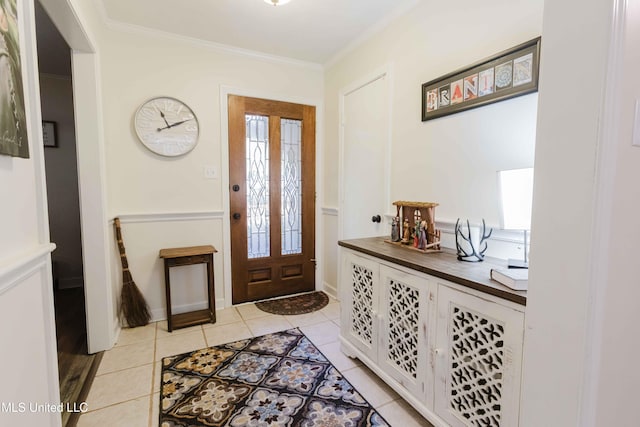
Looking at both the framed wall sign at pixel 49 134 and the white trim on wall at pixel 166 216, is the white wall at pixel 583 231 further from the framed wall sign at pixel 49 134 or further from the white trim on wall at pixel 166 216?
the framed wall sign at pixel 49 134

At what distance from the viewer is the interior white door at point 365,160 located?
8.22 ft

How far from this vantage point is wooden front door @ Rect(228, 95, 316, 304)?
3.01 metres

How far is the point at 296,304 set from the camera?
3.10 metres

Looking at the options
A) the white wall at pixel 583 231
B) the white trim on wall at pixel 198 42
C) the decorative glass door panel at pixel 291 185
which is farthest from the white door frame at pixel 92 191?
the white wall at pixel 583 231

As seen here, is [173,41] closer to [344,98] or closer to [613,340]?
[344,98]

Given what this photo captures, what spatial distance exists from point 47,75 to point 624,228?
4929 mm

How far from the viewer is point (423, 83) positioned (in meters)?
2.08

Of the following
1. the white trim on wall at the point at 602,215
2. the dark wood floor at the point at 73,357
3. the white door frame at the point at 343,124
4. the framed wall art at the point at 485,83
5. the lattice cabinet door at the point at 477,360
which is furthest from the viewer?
the white door frame at the point at 343,124

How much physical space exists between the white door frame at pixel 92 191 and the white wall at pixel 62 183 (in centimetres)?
191

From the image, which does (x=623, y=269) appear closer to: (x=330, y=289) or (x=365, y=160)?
(x=365, y=160)

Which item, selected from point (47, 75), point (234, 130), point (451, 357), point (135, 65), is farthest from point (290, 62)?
point (451, 357)

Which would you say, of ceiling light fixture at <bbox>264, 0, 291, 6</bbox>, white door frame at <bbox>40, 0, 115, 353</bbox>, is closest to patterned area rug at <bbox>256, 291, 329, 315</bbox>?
white door frame at <bbox>40, 0, 115, 353</bbox>

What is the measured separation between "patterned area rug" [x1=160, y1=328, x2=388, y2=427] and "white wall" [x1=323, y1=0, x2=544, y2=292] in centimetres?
115

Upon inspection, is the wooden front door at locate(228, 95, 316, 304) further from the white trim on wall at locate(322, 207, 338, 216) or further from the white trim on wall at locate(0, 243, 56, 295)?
the white trim on wall at locate(0, 243, 56, 295)
